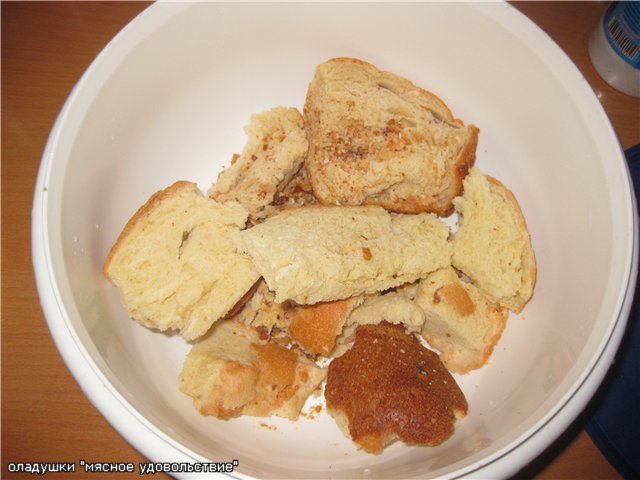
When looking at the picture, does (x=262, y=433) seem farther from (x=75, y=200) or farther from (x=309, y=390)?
(x=75, y=200)

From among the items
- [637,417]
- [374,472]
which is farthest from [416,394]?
[637,417]

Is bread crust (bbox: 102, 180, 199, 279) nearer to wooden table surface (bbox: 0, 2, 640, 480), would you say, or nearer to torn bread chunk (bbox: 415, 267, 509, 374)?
wooden table surface (bbox: 0, 2, 640, 480)

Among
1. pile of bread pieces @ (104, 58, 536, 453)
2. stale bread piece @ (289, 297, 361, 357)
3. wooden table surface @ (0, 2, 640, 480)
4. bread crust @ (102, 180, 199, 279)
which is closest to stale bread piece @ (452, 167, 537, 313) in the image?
pile of bread pieces @ (104, 58, 536, 453)

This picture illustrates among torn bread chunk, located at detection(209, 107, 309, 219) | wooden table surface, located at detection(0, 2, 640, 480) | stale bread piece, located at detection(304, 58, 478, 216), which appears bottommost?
wooden table surface, located at detection(0, 2, 640, 480)

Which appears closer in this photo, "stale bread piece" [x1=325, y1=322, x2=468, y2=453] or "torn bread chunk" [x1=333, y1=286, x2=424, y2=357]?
"stale bread piece" [x1=325, y1=322, x2=468, y2=453]

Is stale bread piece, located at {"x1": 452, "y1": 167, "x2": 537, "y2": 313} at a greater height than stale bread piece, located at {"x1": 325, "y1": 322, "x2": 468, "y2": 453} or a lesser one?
greater

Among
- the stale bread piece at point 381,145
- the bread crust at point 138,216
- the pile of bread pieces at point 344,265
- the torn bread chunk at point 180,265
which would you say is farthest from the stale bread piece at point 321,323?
the bread crust at point 138,216

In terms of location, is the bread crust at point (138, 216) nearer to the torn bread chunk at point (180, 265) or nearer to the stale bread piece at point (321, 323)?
the torn bread chunk at point (180, 265)

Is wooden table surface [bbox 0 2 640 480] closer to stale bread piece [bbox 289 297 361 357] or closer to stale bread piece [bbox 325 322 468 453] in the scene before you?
stale bread piece [bbox 325 322 468 453]
